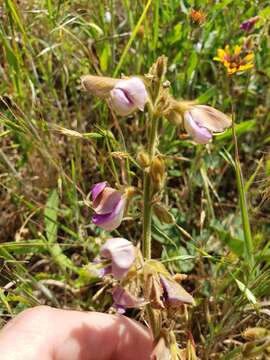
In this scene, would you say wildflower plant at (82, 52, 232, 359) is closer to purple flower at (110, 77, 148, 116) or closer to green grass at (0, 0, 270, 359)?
purple flower at (110, 77, 148, 116)

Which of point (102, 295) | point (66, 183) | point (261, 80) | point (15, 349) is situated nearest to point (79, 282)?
point (102, 295)

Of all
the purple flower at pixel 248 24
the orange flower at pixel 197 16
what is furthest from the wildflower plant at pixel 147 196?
the purple flower at pixel 248 24

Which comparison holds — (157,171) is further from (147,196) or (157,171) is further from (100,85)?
(100,85)

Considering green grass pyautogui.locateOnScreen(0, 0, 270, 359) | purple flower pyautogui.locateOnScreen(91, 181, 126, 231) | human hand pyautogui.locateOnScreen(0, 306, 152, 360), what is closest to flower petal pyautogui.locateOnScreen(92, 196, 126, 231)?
purple flower pyautogui.locateOnScreen(91, 181, 126, 231)

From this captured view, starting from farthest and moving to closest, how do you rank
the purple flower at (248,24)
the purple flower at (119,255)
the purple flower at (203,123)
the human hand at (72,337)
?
the purple flower at (248,24) < the human hand at (72,337) < the purple flower at (203,123) < the purple flower at (119,255)

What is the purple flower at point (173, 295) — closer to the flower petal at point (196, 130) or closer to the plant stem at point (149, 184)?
the plant stem at point (149, 184)
